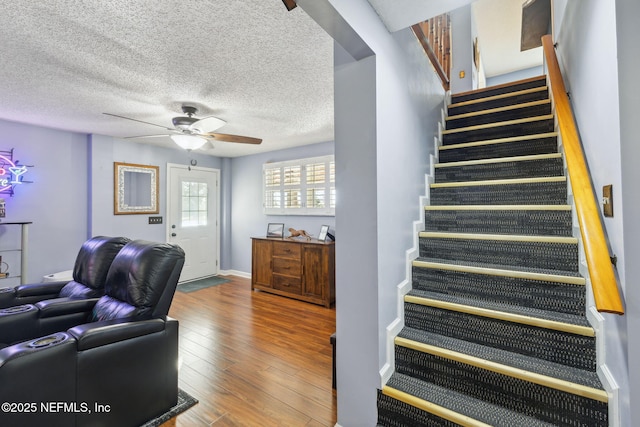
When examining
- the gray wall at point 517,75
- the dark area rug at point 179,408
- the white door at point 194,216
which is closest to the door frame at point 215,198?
the white door at point 194,216

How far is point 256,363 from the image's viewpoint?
8.00 ft

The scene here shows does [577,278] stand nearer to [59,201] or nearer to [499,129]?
[499,129]

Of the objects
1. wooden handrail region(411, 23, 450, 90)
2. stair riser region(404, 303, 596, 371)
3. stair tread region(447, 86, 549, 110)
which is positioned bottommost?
stair riser region(404, 303, 596, 371)

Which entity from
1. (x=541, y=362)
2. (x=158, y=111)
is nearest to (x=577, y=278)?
(x=541, y=362)

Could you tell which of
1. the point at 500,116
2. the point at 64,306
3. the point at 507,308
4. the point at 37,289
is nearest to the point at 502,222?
the point at 507,308

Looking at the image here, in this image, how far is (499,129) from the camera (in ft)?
Result: 8.80

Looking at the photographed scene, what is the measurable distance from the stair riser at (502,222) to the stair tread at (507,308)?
1.82 ft

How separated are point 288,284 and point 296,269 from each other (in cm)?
28

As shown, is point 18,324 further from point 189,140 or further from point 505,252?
point 505,252

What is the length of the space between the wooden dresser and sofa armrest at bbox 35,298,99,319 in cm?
244

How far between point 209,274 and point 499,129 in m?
5.21

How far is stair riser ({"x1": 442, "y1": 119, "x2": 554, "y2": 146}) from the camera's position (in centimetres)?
250

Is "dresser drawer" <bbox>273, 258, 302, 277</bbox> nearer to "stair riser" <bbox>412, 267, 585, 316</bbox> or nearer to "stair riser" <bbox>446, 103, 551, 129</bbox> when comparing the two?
"stair riser" <bbox>412, 267, 585, 316</bbox>

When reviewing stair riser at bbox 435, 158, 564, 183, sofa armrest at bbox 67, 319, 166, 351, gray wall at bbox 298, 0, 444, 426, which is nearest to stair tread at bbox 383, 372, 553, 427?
gray wall at bbox 298, 0, 444, 426
